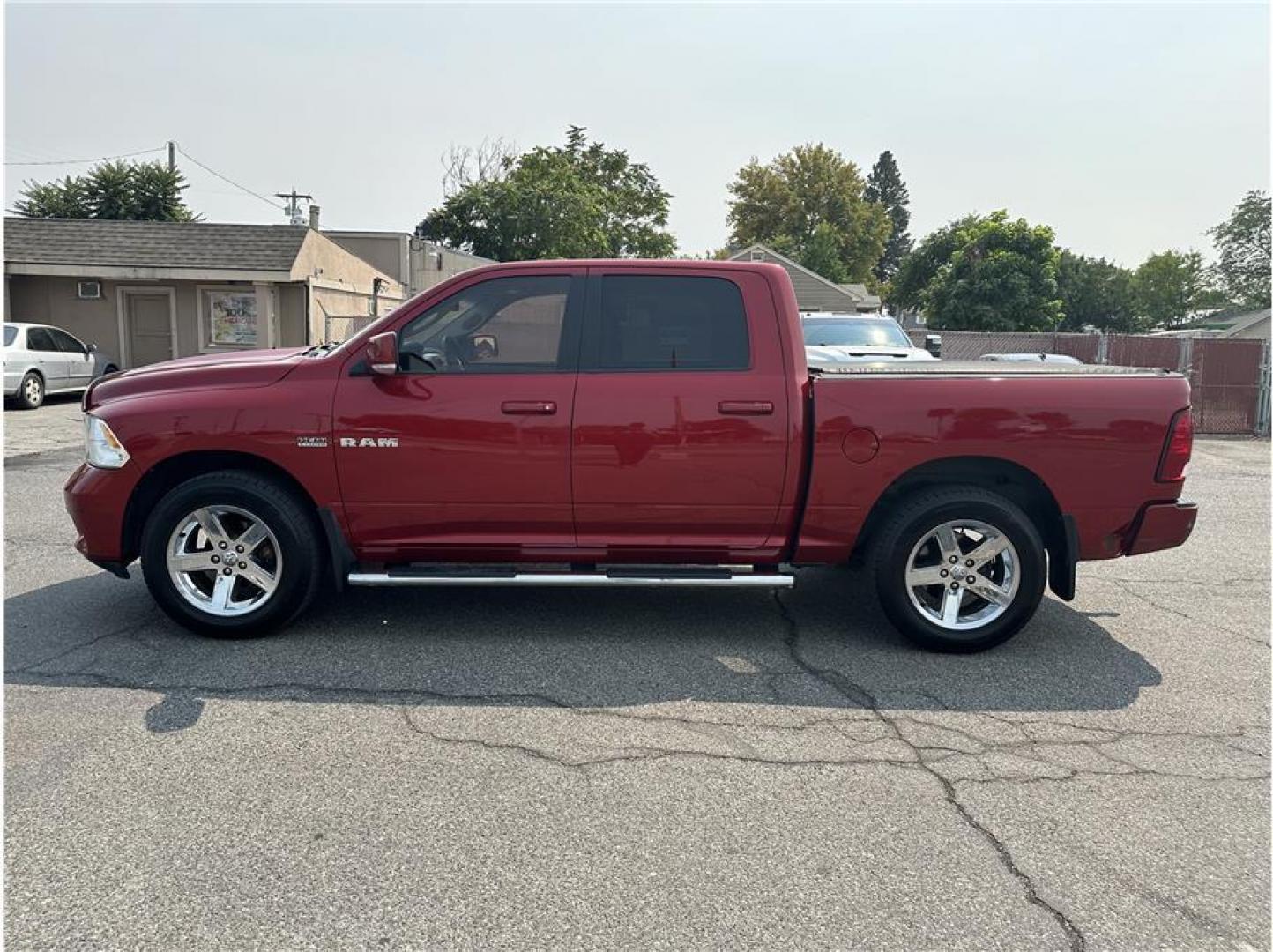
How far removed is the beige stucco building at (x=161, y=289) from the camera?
22516mm

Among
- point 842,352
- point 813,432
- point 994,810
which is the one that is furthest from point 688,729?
point 842,352

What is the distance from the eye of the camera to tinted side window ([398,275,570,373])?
16.1 feet

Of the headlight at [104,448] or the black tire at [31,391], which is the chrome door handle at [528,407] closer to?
the headlight at [104,448]

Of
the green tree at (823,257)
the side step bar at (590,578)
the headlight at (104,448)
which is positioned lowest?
the side step bar at (590,578)

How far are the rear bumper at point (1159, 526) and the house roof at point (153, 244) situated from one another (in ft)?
69.0

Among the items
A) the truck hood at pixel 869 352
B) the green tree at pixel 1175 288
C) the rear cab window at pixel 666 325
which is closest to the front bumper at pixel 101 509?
the rear cab window at pixel 666 325

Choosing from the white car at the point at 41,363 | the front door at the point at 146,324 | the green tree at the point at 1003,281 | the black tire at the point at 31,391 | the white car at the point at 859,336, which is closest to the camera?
the white car at the point at 859,336

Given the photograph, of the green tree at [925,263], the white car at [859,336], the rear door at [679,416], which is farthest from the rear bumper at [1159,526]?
the green tree at [925,263]

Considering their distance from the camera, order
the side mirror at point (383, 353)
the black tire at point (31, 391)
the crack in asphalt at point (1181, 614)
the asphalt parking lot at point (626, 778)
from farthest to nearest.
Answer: the black tire at point (31, 391) → the crack in asphalt at point (1181, 614) → the side mirror at point (383, 353) → the asphalt parking lot at point (626, 778)

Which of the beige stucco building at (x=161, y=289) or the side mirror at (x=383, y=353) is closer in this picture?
the side mirror at (x=383, y=353)

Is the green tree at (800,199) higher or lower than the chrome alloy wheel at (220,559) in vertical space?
higher

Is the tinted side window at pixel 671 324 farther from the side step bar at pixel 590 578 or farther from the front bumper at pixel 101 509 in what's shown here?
the front bumper at pixel 101 509

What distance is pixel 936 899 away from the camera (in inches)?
112

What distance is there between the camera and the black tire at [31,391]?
1680cm
